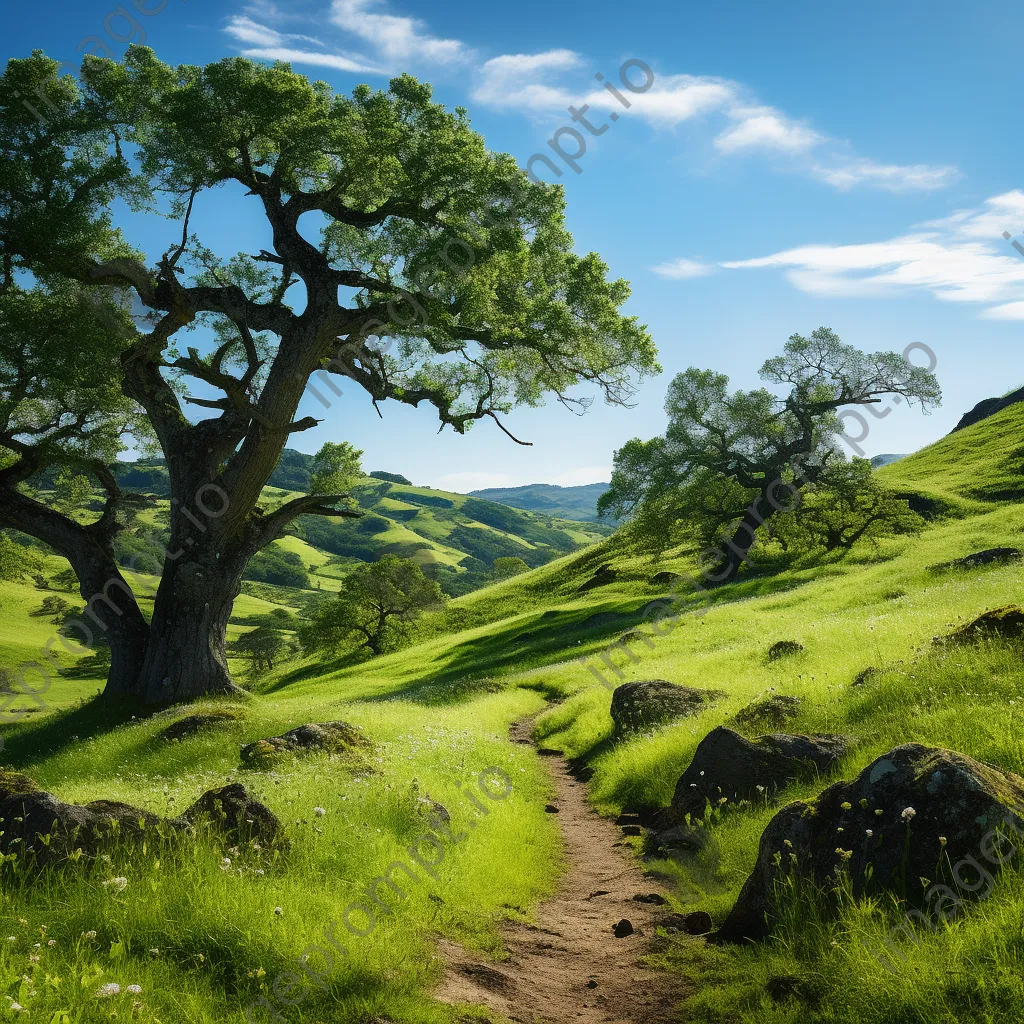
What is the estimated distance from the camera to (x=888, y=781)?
237 inches

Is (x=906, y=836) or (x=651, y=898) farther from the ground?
(x=906, y=836)

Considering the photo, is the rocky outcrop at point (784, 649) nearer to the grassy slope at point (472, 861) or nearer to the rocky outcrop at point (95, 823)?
the grassy slope at point (472, 861)

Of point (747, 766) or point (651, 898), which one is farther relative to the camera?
point (747, 766)

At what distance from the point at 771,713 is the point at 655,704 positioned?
4.57m

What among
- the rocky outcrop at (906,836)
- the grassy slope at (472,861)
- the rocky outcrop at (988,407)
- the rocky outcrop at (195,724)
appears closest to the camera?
the grassy slope at (472,861)

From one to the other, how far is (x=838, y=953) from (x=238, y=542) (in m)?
21.8

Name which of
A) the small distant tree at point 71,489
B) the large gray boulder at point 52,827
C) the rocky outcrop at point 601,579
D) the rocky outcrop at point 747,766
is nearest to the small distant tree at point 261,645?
the rocky outcrop at point 601,579

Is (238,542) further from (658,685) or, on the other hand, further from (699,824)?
(699,824)

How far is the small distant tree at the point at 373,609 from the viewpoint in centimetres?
6275

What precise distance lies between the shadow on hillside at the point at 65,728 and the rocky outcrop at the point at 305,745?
35.8 feet

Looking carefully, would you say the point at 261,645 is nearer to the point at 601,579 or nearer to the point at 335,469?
the point at 601,579

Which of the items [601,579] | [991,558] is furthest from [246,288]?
[601,579]

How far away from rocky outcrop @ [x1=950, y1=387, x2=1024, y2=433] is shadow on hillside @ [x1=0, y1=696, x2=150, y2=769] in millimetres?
127808

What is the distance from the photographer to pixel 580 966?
22.0 feet
